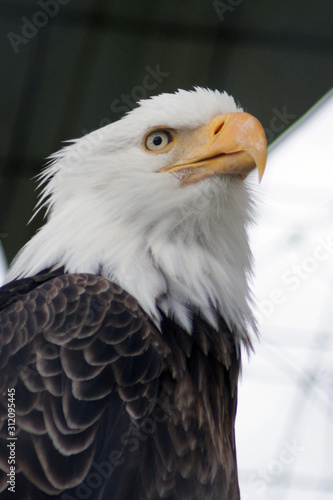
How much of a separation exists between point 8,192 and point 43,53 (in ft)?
3.81

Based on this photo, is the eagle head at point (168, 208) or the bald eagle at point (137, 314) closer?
the bald eagle at point (137, 314)

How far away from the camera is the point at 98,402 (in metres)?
2.48

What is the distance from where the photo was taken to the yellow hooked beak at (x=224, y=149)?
2.92 meters

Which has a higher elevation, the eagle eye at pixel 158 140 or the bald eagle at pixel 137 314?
the eagle eye at pixel 158 140

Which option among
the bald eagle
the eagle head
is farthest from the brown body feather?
the eagle head

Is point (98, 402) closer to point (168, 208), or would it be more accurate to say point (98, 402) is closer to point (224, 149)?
point (168, 208)

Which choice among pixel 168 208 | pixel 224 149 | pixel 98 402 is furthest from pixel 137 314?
pixel 224 149

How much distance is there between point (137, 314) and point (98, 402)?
0.36 m

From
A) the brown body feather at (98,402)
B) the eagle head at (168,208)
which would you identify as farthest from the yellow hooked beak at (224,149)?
the brown body feather at (98,402)

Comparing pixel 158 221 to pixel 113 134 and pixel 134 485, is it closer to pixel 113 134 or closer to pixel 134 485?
pixel 113 134

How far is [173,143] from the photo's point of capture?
316cm

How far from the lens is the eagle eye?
10.4 feet

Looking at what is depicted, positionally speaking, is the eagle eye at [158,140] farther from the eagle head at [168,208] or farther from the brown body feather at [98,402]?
the brown body feather at [98,402]

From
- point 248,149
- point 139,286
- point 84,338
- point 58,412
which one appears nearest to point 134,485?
point 58,412
